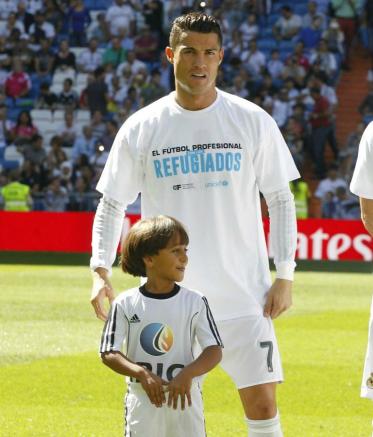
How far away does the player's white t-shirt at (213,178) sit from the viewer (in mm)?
6000

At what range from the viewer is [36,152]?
27.6 metres

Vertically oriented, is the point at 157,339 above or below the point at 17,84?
above

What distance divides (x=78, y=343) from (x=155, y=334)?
8.17 m

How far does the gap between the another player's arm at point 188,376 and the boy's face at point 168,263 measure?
1.12 ft

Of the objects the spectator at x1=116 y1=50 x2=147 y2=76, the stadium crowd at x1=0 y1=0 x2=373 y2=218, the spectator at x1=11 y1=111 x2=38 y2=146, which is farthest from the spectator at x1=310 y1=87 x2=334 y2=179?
the spectator at x1=11 y1=111 x2=38 y2=146

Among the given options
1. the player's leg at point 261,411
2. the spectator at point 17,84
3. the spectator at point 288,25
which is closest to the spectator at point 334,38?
the spectator at point 288,25

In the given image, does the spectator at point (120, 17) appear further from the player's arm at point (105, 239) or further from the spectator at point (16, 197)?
the player's arm at point (105, 239)

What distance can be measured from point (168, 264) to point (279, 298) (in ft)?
3.27

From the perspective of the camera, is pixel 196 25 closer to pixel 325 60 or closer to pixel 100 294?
pixel 100 294

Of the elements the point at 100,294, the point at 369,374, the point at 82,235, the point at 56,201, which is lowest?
the point at 82,235

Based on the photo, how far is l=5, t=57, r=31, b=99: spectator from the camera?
29.9m

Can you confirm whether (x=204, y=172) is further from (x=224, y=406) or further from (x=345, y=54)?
(x=345, y=54)

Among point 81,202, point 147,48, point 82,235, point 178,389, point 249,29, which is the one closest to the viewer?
point 178,389

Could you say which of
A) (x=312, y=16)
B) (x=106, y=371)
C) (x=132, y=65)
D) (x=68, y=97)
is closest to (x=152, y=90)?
(x=132, y=65)
